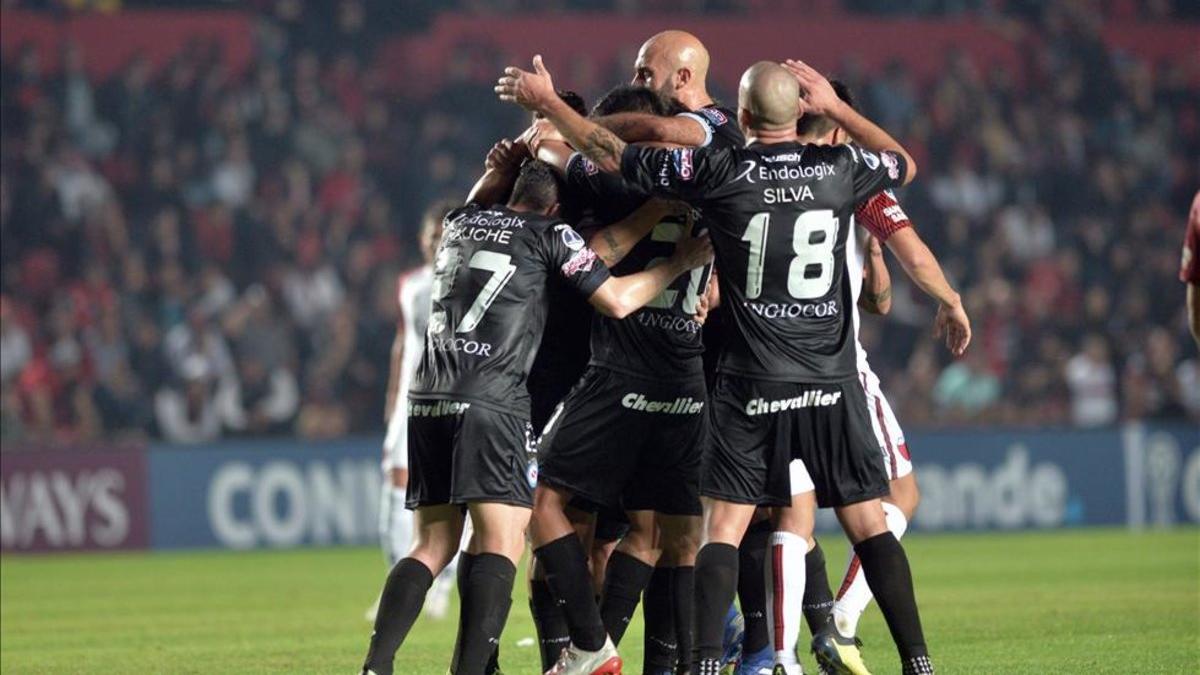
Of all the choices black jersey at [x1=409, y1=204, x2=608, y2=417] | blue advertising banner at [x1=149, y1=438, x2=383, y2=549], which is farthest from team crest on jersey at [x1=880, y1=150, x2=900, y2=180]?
blue advertising banner at [x1=149, y1=438, x2=383, y2=549]

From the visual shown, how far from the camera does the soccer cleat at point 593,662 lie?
7.94 meters

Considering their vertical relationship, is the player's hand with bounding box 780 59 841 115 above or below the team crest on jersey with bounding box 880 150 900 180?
above

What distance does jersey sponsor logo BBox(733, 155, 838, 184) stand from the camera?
7.45 metres

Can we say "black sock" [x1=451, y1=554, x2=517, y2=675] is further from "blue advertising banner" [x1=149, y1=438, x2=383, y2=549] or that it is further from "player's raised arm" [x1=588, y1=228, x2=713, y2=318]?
"blue advertising banner" [x1=149, y1=438, x2=383, y2=549]

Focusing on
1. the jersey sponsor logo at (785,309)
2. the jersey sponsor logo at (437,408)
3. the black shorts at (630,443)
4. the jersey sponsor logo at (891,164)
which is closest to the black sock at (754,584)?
the black shorts at (630,443)

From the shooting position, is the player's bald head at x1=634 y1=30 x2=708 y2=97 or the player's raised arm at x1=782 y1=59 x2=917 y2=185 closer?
the player's raised arm at x1=782 y1=59 x2=917 y2=185

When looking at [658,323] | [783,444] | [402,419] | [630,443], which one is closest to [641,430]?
[630,443]

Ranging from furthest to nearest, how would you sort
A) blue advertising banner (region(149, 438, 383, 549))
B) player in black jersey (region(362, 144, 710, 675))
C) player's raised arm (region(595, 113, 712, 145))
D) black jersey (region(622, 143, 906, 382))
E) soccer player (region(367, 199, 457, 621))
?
1. blue advertising banner (region(149, 438, 383, 549))
2. soccer player (region(367, 199, 457, 621))
3. player's raised arm (region(595, 113, 712, 145))
4. player in black jersey (region(362, 144, 710, 675))
5. black jersey (region(622, 143, 906, 382))

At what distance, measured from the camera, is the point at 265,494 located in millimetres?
19219

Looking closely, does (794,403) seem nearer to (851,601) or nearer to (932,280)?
(932,280)

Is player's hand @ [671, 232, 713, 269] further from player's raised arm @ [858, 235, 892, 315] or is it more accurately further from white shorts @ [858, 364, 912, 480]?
white shorts @ [858, 364, 912, 480]

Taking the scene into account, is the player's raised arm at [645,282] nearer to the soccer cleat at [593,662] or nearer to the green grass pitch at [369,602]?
the soccer cleat at [593,662]

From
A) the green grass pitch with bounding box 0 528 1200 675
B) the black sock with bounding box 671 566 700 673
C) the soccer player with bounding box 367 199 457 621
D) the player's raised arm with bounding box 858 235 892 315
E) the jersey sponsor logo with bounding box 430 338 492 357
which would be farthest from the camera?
the soccer player with bounding box 367 199 457 621

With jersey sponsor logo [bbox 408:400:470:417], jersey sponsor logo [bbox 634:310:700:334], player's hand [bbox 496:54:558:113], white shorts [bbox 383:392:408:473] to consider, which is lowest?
white shorts [bbox 383:392:408:473]
